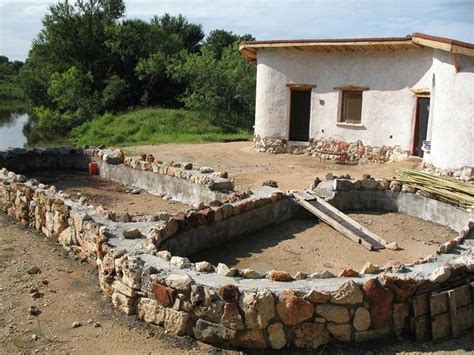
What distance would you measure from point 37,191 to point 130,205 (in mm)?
2038

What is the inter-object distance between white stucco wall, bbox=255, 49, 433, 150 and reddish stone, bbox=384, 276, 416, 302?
10.5m

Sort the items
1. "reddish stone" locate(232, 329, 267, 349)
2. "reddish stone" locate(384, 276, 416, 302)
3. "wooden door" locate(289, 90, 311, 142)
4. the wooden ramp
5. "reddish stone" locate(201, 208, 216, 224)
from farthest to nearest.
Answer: "wooden door" locate(289, 90, 311, 142)
the wooden ramp
"reddish stone" locate(201, 208, 216, 224)
"reddish stone" locate(384, 276, 416, 302)
"reddish stone" locate(232, 329, 267, 349)

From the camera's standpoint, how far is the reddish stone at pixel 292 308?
498 cm

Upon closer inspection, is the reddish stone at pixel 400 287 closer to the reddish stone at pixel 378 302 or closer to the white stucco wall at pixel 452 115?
the reddish stone at pixel 378 302

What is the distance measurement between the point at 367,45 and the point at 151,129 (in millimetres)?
12906

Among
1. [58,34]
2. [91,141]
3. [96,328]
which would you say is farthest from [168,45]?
[96,328]

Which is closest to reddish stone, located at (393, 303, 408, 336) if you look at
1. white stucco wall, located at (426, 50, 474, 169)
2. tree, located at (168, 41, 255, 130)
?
white stucco wall, located at (426, 50, 474, 169)

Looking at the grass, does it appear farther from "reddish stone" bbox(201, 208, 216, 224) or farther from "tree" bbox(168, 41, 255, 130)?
"reddish stone" bbox(201, 208, 216, 224)

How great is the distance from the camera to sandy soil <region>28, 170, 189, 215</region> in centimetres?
1036

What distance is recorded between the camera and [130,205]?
34.7 ft

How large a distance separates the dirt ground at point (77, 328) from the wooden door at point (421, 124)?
10337 millimetres

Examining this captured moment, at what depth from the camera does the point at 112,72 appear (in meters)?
31.8

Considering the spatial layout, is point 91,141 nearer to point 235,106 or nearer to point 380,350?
point 235,106

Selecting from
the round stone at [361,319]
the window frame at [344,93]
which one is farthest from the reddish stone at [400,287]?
the window frame at [344,93]
